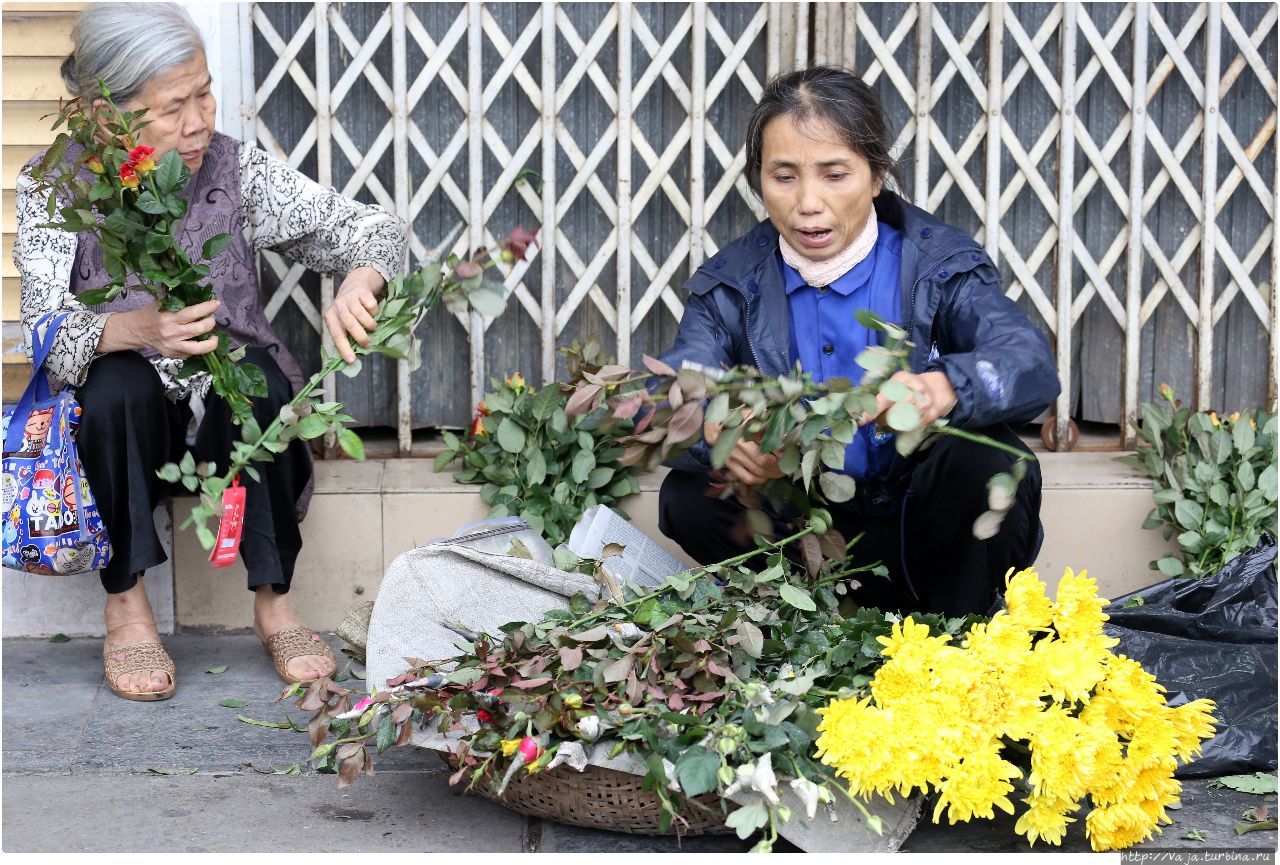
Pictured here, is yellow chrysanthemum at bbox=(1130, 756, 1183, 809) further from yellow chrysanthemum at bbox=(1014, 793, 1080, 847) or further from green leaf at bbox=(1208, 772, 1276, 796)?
green leaf at bbox=(1208, 772, 1276, 796)

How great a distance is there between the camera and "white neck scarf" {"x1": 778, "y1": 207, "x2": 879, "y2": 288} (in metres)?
2.80

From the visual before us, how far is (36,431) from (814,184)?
1647 millimetres

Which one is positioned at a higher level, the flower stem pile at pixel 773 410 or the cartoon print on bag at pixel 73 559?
the flower stem pile at pixel 773 410

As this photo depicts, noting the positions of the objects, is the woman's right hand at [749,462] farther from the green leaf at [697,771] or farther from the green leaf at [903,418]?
the green leaf at [697,771]

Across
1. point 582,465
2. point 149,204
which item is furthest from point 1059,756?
point 149,204

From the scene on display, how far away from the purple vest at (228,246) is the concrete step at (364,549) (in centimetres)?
43

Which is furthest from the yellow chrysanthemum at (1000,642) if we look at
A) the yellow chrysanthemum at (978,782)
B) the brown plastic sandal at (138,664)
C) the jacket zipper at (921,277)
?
the brown plastic sandal at (138,664)

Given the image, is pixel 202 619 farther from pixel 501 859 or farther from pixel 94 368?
pixel 501 859

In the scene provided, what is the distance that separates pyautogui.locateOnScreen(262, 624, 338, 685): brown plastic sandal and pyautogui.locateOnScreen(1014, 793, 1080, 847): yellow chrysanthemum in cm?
155

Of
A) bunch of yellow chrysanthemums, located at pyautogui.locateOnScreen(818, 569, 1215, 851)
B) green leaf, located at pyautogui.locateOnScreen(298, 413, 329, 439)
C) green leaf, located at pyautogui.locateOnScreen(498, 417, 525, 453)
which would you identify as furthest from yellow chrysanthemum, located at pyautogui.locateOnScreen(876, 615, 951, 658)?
green leaf, located at pyautogui.locateOnScreen(498, 417, 525, 453)

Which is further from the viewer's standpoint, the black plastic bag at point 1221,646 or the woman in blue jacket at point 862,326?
the woman in blue jacket at point 862,326

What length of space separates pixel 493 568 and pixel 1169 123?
7.41 feet

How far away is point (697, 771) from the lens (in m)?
2.05

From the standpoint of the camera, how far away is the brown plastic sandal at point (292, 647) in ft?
9.84
